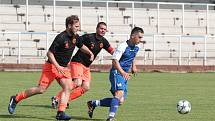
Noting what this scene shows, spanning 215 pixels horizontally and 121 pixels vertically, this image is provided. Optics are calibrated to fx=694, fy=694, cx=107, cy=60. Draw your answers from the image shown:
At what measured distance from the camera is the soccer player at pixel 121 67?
1230 centimetres

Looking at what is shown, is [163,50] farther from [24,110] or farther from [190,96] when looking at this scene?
[24,110]

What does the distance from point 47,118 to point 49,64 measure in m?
0.98

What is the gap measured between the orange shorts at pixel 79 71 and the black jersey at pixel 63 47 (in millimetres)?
2133

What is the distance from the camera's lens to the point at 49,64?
12.6 m

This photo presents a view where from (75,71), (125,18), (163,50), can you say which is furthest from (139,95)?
(125,18)

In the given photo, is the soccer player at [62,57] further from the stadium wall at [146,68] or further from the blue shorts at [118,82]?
the stadium wall at [146,68]

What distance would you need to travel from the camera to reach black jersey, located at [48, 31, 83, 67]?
1236 centimetres

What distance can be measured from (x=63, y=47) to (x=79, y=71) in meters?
2.44

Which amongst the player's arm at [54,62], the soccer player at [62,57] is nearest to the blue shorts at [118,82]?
the soccer player at [62,57]

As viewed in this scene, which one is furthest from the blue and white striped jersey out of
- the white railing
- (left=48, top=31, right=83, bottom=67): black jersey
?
the white railing

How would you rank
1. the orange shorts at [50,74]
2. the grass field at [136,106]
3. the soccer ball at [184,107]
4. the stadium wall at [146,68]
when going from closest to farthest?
the orange shorts at [50,74]
the grass field at [136,106]
the soccer ball at [184,107]
the stadium wall at [146,68]

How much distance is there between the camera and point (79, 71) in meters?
14.8

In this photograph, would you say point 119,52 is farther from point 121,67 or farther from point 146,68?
point 146,68

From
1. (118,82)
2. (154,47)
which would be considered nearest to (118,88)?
(118,82)
